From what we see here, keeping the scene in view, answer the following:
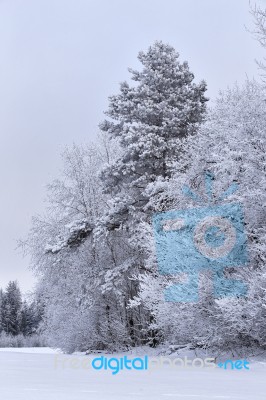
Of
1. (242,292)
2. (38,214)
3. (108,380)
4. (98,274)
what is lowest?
(108,380)

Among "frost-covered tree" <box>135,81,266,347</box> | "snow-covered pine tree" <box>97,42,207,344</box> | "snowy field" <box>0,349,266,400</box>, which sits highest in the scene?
"snow-covered pine tree" <box>97,42,207,344</box>

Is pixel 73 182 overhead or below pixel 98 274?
overhead

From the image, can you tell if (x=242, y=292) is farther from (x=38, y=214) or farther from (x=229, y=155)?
(x=38, y=214)

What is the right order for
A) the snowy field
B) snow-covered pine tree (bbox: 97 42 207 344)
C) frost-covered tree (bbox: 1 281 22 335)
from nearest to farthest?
the snowy field
snow-covered pine tree (bbox: 97 42 207 344)
frost-covered tree (bbox: 1 281 22 335)

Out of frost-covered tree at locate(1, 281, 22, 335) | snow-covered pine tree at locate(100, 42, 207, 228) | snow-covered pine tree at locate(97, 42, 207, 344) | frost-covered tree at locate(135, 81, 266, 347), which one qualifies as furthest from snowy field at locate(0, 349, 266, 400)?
frost-covered tree at locate(1, 281, 22, 335)

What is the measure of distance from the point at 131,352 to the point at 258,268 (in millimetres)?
8715

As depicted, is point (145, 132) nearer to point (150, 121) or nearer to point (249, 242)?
point (150, 121)

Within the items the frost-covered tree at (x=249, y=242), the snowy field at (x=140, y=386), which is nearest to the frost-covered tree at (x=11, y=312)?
the frost-covered tree at (x=249, y=242)

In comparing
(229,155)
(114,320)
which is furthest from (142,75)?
(114,320)

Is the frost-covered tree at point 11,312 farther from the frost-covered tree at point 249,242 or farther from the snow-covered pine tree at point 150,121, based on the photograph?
the frost-covered tree at point 249,242

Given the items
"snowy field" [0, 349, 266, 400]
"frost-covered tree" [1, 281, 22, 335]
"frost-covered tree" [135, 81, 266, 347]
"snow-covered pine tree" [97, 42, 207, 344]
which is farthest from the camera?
"frost-covered tree" [1, 281, 22, 335]

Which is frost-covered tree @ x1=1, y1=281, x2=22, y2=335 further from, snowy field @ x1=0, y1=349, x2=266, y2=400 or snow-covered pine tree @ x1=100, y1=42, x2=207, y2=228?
snowy field @ x1=0, y1=349, x2=266, y2=400

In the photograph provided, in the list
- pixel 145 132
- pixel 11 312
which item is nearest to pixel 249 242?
pixel 145 132

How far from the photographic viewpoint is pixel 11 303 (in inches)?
3184
